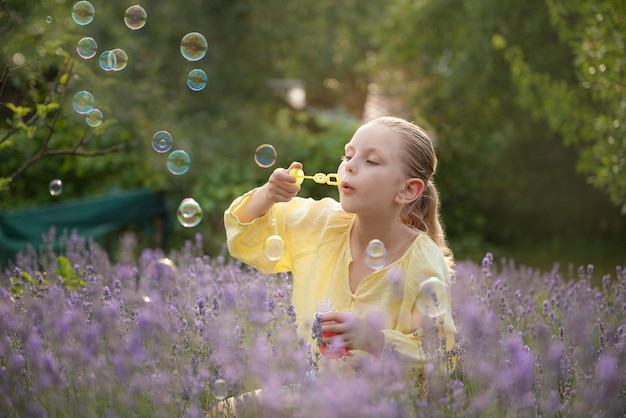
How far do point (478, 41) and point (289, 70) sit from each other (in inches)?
200

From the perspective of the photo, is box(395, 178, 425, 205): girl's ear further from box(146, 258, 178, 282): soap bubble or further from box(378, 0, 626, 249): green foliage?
box(378, 0, 626, 249): green foliage

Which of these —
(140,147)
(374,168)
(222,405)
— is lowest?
(222,405)

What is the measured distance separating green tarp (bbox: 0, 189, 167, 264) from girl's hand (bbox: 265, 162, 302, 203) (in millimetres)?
4445

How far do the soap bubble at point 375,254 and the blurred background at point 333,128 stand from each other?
14.0 feet

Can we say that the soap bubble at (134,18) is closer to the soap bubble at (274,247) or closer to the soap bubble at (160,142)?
the soap bubble at (160,142)

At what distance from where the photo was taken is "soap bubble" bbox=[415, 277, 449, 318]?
2.85 meters

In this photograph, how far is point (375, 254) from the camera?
299 cm

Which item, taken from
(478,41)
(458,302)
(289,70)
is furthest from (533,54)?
(458,302)

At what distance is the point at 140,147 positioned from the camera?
8398mm

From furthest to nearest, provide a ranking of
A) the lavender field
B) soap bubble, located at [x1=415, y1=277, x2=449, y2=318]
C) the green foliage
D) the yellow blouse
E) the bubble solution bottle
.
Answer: the green foliage, the yellow blouse, soap bubble, located at [x1=415, y1=277, x2=449, y2=318], the bubble solution bottle, the lavender field

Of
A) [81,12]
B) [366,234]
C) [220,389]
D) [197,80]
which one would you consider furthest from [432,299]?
[81,12]

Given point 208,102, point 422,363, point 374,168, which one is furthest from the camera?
point 208,102

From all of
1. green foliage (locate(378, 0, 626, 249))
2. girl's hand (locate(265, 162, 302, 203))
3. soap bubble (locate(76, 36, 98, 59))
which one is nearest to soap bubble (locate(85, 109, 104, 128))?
soap bubble (locate(76, 36, 98, 59))

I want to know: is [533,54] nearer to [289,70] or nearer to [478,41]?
[478,41]
